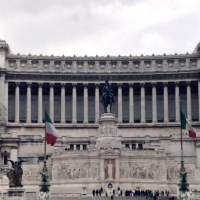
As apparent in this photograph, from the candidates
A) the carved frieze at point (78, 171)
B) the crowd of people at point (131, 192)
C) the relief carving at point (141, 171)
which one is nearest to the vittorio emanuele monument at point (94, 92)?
the relief carving at point (141, 171)

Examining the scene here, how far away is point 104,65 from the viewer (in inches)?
5315

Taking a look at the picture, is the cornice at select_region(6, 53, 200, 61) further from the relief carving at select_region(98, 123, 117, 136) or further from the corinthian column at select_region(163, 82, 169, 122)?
the relief carving at select_region(98, 123, 117, 136)

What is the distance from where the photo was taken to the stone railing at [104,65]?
437 feet

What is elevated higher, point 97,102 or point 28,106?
point 97,102

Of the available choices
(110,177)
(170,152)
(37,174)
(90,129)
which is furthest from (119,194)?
(90,129)

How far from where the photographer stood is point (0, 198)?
288 feet

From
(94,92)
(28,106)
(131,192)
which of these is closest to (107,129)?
(131,192)

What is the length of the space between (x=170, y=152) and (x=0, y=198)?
116ft

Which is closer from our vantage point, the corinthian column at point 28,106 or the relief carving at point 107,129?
the relief carving at point 107,129

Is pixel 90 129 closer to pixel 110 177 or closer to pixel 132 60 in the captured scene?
pixel 132 60

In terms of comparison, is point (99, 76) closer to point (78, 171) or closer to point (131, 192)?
point (78, 171)

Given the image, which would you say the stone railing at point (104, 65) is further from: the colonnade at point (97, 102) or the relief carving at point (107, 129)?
the relief carving at point (107, 129)

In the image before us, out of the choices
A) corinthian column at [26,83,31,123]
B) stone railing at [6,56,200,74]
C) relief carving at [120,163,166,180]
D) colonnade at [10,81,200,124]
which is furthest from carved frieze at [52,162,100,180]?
stone railing at [6,56,200,74]

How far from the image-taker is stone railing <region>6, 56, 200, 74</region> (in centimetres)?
13312
